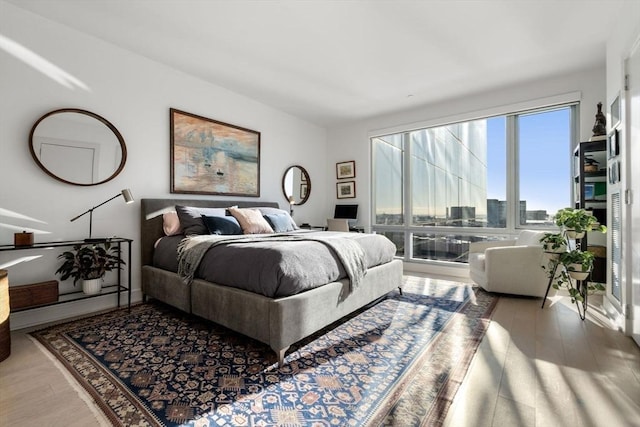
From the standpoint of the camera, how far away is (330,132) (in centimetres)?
601

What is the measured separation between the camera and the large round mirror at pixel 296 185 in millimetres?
5098

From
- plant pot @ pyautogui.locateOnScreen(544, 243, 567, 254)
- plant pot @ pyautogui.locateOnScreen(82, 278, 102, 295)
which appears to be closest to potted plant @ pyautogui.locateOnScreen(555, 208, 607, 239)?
plant pot @ pyautogui.locateOnScreen(544, 243, 567, 254)

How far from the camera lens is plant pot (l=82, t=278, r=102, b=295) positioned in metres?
2.68

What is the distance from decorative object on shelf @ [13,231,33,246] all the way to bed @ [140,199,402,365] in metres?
0.94

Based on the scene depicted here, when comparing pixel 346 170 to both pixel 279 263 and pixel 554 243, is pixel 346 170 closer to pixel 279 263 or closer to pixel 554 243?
pixel 554 243

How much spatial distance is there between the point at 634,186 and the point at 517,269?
1.40 meters

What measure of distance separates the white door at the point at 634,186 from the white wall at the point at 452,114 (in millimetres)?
1507

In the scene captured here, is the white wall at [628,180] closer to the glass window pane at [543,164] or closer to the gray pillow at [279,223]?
the glass window pane at [543,164]

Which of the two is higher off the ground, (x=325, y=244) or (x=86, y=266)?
(x=325, y=244)

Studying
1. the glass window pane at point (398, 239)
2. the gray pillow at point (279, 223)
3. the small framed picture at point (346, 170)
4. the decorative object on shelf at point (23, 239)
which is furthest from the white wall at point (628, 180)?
the decorative object on shelf at point (23, 239)

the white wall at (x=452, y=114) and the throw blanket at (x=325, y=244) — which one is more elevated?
the white wall at (x=452, y=114)

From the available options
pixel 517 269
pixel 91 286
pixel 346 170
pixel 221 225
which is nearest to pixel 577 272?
pixel 517 269

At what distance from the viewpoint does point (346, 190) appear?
574 cm

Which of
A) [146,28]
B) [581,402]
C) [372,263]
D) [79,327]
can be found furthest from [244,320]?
[146,28]
